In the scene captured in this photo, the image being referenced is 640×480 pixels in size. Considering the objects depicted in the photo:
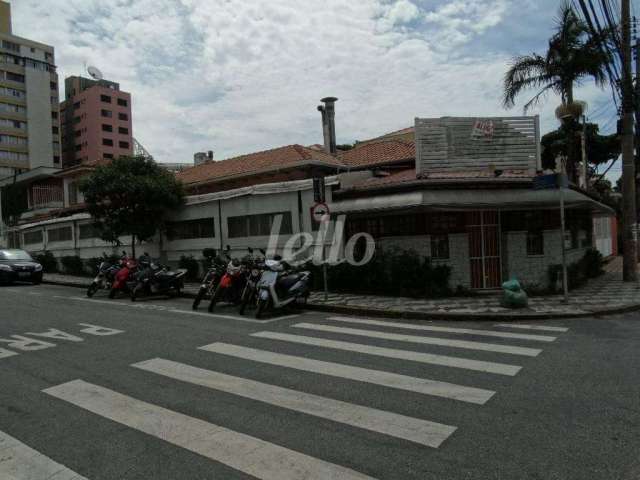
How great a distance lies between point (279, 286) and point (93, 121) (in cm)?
7721

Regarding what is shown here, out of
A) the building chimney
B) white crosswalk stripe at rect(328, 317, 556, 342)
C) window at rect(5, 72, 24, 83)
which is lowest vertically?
white crosswalk stripe at rect(328, 317, 556, 342)

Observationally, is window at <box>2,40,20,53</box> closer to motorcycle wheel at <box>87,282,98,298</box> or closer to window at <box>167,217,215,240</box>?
window at <box>167,217,215,240</box>

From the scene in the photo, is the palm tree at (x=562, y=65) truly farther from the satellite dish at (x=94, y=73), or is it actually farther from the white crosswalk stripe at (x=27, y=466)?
the satellite dish at (x=94, y=73)

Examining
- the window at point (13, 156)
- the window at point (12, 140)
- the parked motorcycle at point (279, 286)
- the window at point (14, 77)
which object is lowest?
the parked motorcycle at point (279, 286)

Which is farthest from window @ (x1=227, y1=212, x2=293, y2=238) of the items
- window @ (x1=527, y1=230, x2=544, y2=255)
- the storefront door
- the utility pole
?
the utility pole

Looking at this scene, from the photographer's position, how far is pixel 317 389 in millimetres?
5258

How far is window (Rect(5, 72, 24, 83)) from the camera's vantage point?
232 ft

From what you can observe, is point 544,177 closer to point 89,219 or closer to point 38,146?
point 89,219

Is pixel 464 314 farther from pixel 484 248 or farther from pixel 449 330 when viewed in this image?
pixel 484 248

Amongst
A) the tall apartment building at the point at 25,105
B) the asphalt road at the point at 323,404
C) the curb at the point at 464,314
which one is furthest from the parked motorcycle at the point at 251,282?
the tall apartment building at the point at 25,105

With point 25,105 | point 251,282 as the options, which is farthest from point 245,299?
point 25,105

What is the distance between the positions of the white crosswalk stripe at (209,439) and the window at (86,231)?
59.7 feet

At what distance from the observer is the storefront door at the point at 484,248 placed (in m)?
12.7

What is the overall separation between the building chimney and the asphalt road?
14.2m
